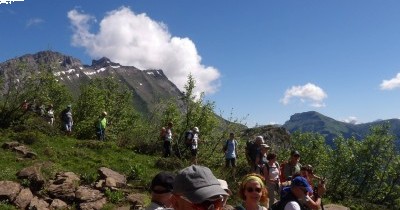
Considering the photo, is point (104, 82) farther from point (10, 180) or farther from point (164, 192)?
point (164, 192)

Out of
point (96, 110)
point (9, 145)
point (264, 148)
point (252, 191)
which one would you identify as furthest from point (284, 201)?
point (96, 110)

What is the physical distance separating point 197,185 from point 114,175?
1536 centimetres

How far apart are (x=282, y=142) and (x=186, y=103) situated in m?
28.3

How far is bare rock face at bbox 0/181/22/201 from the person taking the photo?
14498mm

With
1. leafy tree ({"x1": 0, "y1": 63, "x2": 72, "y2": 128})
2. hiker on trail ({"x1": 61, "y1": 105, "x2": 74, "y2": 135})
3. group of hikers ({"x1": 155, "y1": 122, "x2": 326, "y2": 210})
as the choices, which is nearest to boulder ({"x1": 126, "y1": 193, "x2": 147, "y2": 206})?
group of hikers ({"x1": 155, "y1": 122, "x2": 326, "y2": 210})

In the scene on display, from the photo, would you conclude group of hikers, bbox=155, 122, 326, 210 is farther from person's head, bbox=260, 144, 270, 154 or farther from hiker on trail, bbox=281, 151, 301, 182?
person's head, bbox=260, 144, 270, 154

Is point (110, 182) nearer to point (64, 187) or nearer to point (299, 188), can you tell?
point (64, 187)

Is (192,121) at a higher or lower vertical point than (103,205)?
higher

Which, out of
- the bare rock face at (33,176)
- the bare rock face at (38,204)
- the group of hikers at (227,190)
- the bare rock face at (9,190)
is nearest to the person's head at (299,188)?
the group of hikers at (227,190)

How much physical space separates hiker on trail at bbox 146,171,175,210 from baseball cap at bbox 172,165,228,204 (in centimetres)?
126

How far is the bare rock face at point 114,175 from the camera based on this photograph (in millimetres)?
17511

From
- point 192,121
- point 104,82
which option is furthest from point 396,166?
point 104,82

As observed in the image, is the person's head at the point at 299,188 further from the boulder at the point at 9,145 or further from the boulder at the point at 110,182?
the boulder at the point at 9,145

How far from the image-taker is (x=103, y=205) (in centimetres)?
1534
